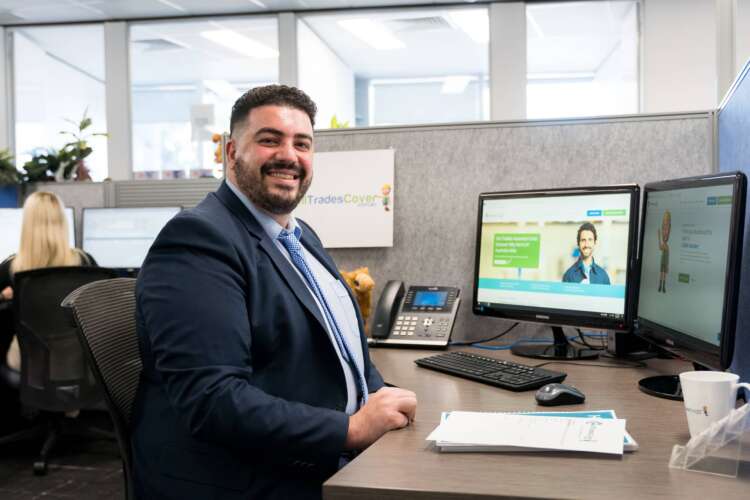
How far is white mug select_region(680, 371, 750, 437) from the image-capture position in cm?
75

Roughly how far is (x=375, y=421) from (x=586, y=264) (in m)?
0.67

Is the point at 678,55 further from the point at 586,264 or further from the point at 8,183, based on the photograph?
the point at 8,183

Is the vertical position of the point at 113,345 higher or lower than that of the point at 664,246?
lower

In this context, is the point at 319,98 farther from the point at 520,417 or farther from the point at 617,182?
the point at 520,417

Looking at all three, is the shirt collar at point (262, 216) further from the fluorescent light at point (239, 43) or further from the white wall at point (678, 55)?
the fluorescent light at point (239, 43)

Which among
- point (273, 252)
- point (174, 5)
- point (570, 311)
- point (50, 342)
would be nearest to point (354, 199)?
point (570, 311)

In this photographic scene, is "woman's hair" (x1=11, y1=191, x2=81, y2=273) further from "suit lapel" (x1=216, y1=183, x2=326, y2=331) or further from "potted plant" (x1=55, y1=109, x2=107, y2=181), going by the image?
"suit lapel" (x1=216, y1=183, x2=326, y2=331)

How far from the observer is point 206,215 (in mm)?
971

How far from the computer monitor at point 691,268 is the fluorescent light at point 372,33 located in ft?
12.9

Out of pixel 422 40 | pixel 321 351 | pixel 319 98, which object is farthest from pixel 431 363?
pixel 422 40

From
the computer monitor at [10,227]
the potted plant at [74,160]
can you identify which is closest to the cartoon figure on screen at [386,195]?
the computer monitor at [10,227]

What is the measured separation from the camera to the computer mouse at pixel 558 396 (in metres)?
0.97

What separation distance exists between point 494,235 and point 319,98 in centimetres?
359

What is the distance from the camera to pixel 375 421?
87cm
